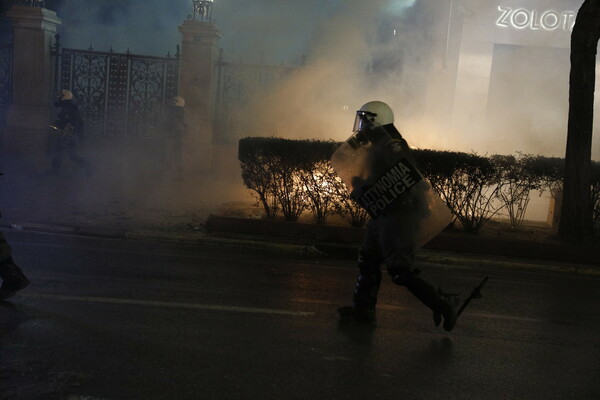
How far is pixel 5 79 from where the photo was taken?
1645cm

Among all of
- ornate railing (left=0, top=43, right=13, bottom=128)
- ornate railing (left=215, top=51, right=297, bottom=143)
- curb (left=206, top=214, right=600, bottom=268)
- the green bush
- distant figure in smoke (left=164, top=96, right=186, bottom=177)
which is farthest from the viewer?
ornate railing (left=215, top=51, right=297, bottom=143)

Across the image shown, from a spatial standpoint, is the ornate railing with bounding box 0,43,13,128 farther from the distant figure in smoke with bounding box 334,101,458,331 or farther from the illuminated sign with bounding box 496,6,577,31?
the distant figure in smoke with bounding box 334,101,458,331

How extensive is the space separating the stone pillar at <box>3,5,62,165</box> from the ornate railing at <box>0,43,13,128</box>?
2.41 ft

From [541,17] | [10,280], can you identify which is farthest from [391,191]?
[541,17]

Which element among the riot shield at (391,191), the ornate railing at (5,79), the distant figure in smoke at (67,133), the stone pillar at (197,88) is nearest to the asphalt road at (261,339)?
the riot shield at (391,191)

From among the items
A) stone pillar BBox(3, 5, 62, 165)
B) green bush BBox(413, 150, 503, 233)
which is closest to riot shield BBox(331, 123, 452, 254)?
green bush BBox(413, 150, 503, 233)

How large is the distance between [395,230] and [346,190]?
4711 mm

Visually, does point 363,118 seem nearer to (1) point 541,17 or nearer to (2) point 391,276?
(2) point 391,276

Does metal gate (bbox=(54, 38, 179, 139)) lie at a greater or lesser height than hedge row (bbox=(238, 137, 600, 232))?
greater

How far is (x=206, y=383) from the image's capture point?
3941 mm

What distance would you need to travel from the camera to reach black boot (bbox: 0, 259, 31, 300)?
17.2ft

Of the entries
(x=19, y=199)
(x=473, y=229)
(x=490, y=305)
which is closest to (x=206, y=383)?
(x=490, y=305)

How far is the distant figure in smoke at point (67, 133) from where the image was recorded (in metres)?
13.7

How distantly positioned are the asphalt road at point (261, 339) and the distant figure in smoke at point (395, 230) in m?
0.32
